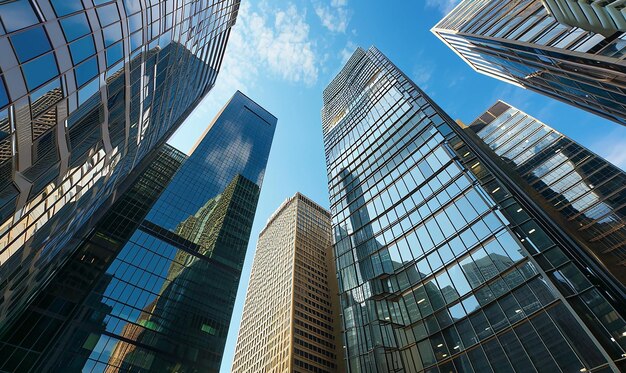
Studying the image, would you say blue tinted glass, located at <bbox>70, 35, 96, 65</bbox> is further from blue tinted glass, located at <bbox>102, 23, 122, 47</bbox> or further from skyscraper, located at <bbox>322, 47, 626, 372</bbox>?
skyscraper, located at <bbox>322, 47, 626, 372</bbox>

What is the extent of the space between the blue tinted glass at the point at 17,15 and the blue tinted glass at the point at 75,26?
1.71m

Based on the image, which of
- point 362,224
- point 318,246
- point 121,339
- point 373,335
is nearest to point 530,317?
point 373,335

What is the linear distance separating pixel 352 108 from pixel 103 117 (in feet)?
140

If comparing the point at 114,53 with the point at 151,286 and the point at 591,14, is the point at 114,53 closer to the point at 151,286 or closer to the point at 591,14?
the point at 591,14

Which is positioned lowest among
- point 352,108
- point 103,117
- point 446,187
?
point 103,117

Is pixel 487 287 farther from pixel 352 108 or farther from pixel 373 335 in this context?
pixel 352 108

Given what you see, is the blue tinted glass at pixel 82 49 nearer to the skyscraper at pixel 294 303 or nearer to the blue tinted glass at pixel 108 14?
the blue tinted glass at pixel 108 14

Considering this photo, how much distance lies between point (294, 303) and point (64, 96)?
74.2 metres

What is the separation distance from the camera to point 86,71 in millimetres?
13547

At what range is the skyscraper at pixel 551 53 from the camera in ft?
60.7

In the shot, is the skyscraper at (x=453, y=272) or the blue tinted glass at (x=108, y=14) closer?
the blue tinted glass at (x=108, y=14)

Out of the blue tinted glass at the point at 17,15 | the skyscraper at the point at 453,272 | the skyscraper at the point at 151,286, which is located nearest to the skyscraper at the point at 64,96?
the blue tinted glass at the point at 17,15

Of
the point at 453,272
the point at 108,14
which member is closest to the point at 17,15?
the point at 108,14

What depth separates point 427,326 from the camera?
19.3 metres
